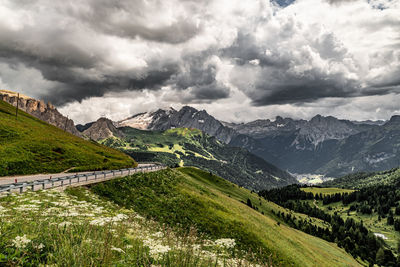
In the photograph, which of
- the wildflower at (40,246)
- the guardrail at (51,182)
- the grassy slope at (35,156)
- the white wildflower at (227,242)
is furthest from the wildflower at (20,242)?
the grassy slope at (35,156)

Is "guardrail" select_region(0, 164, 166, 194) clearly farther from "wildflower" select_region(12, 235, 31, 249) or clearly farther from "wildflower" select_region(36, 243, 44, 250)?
"wildflower" select_region(36, 243, 44, 250)

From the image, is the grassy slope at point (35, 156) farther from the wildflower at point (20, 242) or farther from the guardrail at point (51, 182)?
the wildflower at point (20, 242)

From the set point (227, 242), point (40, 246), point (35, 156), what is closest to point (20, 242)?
point (40, 246)

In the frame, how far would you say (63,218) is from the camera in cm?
1379

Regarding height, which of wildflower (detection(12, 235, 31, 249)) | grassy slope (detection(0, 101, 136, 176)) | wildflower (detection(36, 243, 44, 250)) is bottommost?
grassy slope (detection(0, 101, 136, 176))

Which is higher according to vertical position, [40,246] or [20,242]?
[20,242]

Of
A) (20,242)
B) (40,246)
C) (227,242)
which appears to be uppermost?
(20,242)

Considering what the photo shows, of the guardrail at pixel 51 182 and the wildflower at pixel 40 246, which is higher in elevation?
the wildflower at pixel 40 246

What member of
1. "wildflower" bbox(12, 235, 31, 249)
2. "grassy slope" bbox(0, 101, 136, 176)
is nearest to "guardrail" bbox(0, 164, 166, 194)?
"grassy slope" bbox(0, 101, 136, 176)

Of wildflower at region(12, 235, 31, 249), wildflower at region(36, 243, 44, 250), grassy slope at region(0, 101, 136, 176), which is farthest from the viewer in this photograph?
grassy slope at region(0, 101, 136, 176)

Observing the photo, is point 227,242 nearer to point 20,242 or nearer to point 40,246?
point 40,246

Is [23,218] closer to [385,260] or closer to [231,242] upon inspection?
[231,242]

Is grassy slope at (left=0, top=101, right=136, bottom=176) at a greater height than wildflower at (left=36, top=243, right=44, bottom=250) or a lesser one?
lesser

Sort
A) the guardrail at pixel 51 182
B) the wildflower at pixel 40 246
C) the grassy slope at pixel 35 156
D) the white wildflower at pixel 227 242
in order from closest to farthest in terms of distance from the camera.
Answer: the wildflower at pixel 40 246
the white wildflower at pixel 227 242
the guardrail at pixel 51 182
the grassy slope at pixel 35 156
